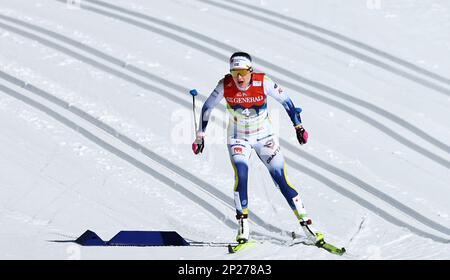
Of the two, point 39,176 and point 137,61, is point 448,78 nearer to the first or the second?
point 137,61

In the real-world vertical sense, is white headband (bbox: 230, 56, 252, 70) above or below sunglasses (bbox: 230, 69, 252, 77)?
above

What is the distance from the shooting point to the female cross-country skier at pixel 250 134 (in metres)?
9.27

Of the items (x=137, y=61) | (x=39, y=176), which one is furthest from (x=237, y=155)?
(x=137, y=61)

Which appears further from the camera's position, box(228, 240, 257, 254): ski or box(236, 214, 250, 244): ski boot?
box(236, 214, 250, 244): ski boot

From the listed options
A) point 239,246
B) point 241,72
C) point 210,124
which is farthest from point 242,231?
point 210,124

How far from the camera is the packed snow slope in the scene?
1021 cm

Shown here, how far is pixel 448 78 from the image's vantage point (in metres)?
13.5

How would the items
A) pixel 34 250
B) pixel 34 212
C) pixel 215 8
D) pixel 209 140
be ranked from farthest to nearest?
pixel 215 8 < pixel 209 140 < pixel 34 212 < pixel 34 250

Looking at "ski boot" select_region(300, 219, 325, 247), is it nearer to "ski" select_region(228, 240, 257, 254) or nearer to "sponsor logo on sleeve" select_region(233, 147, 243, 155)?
"ski" select_region(228, 240, 257, 254)

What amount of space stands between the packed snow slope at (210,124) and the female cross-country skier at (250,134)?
408 millimetres

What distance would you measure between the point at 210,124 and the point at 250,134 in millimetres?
2897

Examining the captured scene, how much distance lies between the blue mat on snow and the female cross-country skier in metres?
0.56

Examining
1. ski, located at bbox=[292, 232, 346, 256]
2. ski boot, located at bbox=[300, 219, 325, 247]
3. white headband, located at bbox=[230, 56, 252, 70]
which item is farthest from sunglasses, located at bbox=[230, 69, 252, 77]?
ski, located at bbox=[292, 232, 346, 256]

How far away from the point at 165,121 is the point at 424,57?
3.85 meters
